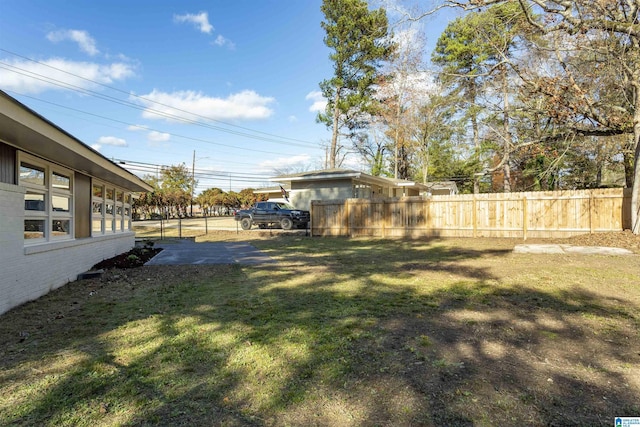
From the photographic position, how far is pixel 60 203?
7.19m

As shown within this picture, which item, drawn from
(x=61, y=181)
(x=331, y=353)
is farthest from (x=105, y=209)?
(x=331, y=353)

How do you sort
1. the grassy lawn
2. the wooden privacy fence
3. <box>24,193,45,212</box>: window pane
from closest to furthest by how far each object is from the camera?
the grassy lawn < <box>24,193,45,212</box>: window pane < the wooden privacy fence

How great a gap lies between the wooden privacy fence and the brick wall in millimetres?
10830

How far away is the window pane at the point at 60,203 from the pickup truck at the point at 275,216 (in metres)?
12.5

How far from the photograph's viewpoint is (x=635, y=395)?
7.54 feet

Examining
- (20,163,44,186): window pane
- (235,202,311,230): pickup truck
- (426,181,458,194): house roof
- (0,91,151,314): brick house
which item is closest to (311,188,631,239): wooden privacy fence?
(235,202,311,230): pickup truck

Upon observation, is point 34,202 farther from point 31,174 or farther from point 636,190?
point 636,190

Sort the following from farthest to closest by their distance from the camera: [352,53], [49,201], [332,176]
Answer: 1. [352,53]
2. [332,176]
3. [49,201]

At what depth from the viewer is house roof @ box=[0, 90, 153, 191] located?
3.99 metres

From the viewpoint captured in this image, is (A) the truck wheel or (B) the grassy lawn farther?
(A) the truck wheel

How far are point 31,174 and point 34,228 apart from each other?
37.1 inches

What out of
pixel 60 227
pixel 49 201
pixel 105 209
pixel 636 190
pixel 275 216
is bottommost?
pixel 60 227

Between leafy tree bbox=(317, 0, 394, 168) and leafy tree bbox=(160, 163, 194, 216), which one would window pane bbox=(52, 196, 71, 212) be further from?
leafy tree bbox=(160, 163, 194, 216)

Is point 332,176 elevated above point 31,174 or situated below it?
above
